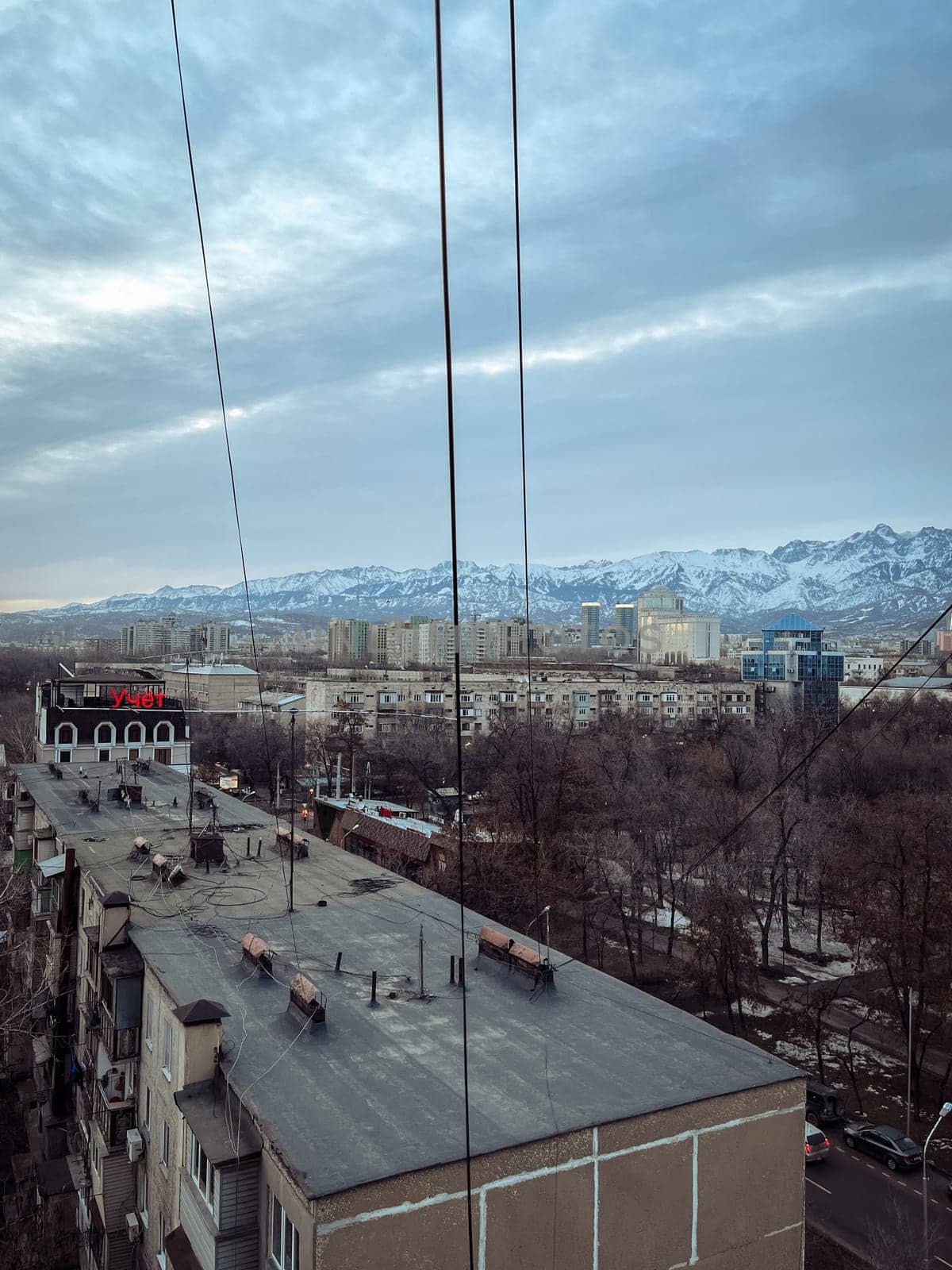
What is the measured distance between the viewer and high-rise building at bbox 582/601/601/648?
128 metres

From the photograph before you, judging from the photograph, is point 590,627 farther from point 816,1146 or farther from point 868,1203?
point 868,1203

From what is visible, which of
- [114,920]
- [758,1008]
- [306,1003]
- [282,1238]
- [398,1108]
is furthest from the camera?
[758,1008]

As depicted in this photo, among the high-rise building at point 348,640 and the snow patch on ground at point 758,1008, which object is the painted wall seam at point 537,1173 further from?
the high-rise building at point 348,640

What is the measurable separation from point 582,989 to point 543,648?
323 ft

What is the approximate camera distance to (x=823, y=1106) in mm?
13539

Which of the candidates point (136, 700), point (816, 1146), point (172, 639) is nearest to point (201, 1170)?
point (816, 1146)

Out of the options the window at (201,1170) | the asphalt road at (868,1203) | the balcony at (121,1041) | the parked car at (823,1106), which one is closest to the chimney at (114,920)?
the balcony at (121,1041)

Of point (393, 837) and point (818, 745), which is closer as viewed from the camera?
point (818, 745)

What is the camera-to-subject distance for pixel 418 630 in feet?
317

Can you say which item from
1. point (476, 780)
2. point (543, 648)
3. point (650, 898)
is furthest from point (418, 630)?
point (650, 898)

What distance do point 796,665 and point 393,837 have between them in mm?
57889

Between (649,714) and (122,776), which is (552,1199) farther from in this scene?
(649,714)

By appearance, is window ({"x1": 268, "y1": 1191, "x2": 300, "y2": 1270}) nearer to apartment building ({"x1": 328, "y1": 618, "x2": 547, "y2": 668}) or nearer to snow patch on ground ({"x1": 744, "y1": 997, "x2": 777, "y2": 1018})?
snow patch on ground ({"x1": 744, "y1": 997, "x2": 777, "y2": 1018})

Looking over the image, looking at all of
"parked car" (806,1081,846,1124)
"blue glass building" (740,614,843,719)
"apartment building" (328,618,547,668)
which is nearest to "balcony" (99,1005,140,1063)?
"parked car" (806,1081,846,1124)
